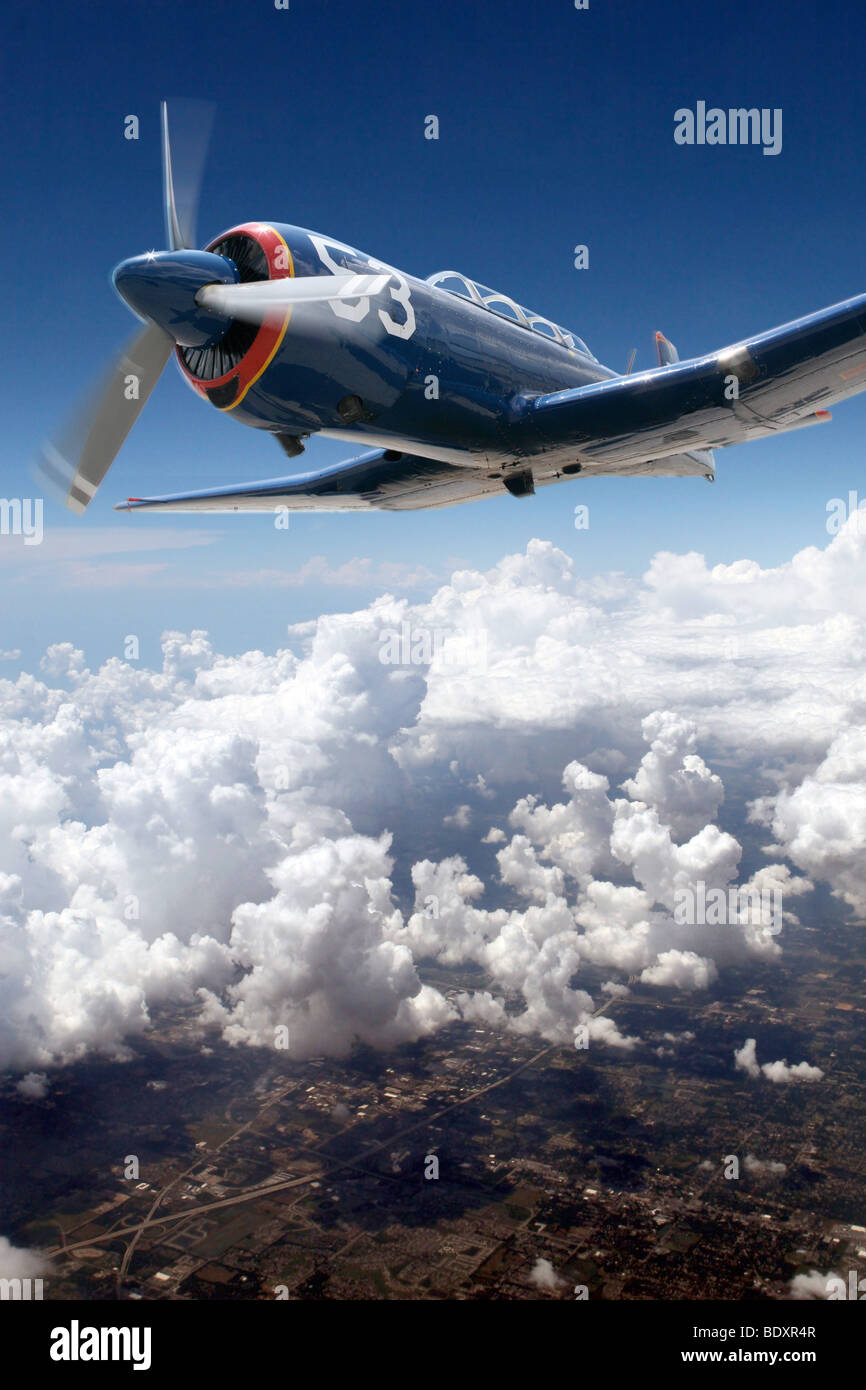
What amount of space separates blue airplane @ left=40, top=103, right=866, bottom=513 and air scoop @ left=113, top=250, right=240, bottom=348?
2 centimetres

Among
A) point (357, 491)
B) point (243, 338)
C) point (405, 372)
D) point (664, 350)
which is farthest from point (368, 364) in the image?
point (664, 350)

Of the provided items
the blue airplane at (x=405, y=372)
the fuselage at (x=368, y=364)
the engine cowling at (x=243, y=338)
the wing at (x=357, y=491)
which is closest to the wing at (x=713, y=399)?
the blue airplane at (x=405, y=372)

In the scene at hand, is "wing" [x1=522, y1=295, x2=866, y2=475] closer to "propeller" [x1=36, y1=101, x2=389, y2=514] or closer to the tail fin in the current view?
"propeller" [x1=36, y1=101, x2=389, y2=514]

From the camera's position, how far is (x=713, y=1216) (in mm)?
118688

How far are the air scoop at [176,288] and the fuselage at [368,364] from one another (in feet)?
1.60

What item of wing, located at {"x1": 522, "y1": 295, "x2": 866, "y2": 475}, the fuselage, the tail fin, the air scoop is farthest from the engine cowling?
the tail fin

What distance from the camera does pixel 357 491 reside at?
15.4 metres

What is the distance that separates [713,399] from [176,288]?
8.06m

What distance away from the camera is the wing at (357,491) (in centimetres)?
1461

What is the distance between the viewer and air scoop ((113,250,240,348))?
9211mm

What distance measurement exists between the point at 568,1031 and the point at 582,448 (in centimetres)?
21332

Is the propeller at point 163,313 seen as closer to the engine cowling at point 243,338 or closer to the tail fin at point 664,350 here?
the engine cowling at point 243,338
